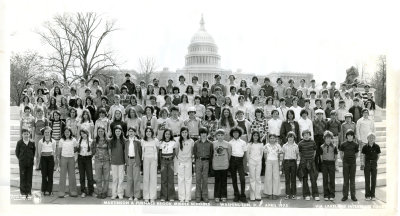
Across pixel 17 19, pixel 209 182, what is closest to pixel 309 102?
pixel 209 182

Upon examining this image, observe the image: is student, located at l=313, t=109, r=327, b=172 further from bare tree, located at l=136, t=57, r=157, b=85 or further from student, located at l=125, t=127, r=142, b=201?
bare tree, located at l=136, t=57, r=157, b=85

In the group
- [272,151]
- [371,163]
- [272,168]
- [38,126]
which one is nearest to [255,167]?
[272,168]

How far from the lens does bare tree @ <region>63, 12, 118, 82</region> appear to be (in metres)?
11.6

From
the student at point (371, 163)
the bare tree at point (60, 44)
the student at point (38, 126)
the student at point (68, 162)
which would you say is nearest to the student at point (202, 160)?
the student at point (68, 162)

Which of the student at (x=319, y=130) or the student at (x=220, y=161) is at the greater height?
the student at (x=319, y=130)

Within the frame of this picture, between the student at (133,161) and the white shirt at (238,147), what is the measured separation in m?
1.81

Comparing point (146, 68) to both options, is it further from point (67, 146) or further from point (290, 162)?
point (290, 162)

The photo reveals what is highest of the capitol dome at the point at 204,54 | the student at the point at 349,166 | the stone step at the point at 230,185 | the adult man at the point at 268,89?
the capitol dome at the point at 204,54

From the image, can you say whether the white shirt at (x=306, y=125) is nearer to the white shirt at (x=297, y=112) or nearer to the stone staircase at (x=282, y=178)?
the white shirt at (x=297, y=112)

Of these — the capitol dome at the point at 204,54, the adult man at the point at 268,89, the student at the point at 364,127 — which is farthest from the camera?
the capitol dome at the point at 204,54

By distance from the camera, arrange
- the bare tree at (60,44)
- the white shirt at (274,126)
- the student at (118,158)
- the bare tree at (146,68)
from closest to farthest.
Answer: the student at (118,158)
the white shirt at (274,126)
the bare tree at (60,44)
the bare tree at (146,68)

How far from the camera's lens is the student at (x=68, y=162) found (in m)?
7.40

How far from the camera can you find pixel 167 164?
7.15 m

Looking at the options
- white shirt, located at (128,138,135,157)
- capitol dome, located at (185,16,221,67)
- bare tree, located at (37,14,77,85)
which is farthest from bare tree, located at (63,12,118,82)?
capitol dome, located at (185,16,221,67)
